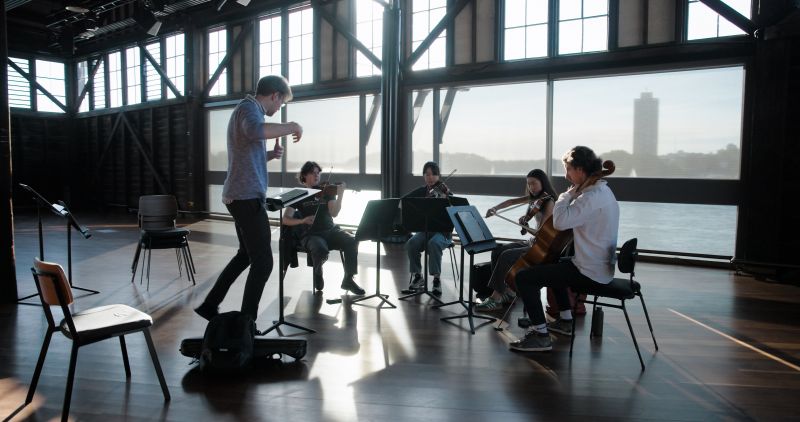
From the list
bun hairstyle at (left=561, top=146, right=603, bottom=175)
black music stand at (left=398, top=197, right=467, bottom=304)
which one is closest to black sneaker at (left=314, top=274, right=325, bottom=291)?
black music stand at (left=398, top=197, right=467, bottom=304)

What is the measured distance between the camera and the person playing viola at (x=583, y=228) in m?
3.17

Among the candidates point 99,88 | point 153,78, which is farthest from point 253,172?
point 99,88

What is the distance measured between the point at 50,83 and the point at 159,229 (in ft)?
41.5

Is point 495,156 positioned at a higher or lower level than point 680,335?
higher

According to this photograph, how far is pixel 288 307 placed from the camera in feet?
15.1

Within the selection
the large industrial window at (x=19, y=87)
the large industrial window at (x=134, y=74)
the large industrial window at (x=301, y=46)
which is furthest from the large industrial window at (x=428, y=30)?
the large industrial window at (x=19, y=87)

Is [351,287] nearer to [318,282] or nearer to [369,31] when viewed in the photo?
[318,282]

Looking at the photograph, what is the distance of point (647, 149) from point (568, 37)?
185cm

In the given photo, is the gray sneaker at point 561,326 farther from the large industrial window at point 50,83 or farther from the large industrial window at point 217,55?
the large industrial window at point 50,83

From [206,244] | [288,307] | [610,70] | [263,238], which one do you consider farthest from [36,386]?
[610,70]

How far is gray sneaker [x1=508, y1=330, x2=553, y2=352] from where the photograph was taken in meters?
3.46

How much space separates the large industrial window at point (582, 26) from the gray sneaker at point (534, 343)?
16.6 feet

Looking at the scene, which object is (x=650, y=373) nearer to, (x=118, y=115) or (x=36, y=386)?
(x=36, y=386)

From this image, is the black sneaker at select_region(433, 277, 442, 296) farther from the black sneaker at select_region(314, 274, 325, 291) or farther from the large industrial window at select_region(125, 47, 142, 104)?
the large industrial window at select_region(125, 47, 142, 104)
